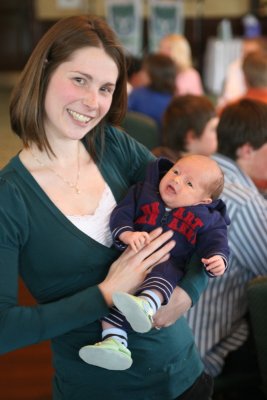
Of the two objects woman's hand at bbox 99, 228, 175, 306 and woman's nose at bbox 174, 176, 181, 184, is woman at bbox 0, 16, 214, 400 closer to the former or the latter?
woman's hand at bbox 99, 228, 175, 306

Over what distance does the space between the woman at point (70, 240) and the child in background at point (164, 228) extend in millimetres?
43

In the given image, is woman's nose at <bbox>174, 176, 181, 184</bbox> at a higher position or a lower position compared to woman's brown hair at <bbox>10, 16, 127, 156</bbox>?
lower

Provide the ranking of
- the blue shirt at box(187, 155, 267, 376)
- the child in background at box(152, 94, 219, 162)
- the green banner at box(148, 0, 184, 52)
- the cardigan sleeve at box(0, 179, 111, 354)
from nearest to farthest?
the cardigan sleeve at box(0, 179, 111, 354)
the blue shirt at box(187, 155, 267, 376)
the child in background at box(152, 94, 219, 162)
the green banner at box(148, 0, 184, 52)

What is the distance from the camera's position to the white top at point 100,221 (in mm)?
1495

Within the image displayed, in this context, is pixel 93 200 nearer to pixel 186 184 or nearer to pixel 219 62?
pixel 186 184

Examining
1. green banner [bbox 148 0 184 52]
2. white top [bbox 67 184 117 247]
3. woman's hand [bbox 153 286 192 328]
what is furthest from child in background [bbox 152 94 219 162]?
green banner [bbox 148 0 184 52]

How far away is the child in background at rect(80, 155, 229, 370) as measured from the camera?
1.39m

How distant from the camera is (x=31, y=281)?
1494 millimetres

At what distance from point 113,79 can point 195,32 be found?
9944mm

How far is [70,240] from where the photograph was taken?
1.45m

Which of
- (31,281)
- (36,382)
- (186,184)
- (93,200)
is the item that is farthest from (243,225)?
(36,382)

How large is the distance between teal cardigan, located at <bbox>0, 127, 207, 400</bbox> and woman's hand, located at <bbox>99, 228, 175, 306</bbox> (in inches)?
1.5

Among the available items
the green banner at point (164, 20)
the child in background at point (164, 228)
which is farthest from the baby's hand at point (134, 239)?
the green banner at point (164, 20)

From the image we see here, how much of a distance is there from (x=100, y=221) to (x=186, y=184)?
11.1 inches
